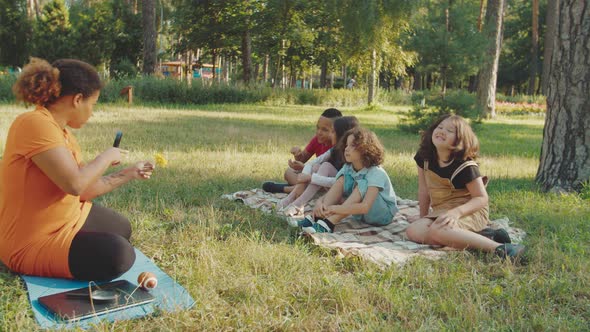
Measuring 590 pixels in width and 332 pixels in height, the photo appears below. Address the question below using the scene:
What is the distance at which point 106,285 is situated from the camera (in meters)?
3.18

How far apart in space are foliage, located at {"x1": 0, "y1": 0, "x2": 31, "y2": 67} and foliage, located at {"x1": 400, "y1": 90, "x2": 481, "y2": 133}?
29.4m

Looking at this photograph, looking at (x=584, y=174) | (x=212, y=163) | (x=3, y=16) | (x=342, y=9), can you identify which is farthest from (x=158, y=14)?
(x=584, y=174)

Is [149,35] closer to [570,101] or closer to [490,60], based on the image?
[490,60]

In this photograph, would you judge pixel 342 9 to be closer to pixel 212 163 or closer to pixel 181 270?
pixel 212 163

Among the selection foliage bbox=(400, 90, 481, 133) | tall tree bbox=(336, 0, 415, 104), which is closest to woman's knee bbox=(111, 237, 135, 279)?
foliage bbox=(400, 90, 481, 133)

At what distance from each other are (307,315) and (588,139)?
4849 millimetres

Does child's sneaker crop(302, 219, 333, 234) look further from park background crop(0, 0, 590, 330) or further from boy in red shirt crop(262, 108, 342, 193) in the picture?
boy in red shirt crop(262, 108, 342, 193)

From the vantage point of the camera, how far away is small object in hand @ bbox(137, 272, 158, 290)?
122 inches

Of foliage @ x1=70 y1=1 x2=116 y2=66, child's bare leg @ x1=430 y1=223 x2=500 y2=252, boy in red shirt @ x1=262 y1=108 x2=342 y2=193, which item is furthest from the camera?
foliage @ x1=70 y1=1 x2=116 y2=66

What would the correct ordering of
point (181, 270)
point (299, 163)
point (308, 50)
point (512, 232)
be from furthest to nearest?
point (308, 50)
point (299, 163)
point (512, 232)
point (181, 270)

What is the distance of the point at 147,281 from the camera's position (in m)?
3.11

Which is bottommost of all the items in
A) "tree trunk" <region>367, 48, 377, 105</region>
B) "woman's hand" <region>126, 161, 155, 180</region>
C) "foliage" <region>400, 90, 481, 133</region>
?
"woman's hand" <region>126, 161, 155, 180</region>

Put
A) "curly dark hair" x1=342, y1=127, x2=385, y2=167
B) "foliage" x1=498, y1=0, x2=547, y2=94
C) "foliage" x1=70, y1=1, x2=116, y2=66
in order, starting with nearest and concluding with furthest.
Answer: "curly dark hair" x1=342, y1=127, x2=385, y2=167 → "foliage" x1=70, y1=1, x2=116, y2=66 → "foliage" x1=498, y1=0, x2=547, y2=94

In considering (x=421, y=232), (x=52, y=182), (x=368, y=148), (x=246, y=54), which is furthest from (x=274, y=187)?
(x=246, y=54)
